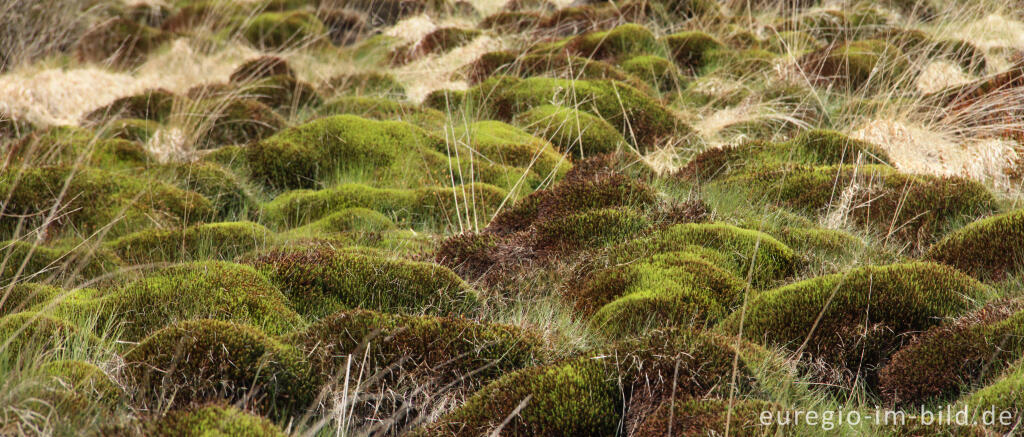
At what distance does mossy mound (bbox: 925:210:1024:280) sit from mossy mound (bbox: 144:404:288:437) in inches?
141

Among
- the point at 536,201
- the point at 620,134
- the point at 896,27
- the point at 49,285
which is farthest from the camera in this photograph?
the point at 896,27

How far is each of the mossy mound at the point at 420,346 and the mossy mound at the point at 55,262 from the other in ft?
6.61

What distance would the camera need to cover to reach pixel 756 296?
399cm

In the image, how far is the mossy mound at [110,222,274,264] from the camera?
16.3ft

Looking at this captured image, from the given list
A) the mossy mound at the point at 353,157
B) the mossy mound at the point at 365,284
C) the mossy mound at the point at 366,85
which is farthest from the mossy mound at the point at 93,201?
the mossy mound at the point at 366,85

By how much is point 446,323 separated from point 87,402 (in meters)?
1.37

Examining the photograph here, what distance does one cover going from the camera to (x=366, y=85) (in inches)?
395

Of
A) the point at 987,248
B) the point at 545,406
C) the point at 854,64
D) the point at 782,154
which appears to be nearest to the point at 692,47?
the point at 854,64

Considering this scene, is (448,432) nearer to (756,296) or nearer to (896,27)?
(756,296)

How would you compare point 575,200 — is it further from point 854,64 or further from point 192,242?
point 854,64

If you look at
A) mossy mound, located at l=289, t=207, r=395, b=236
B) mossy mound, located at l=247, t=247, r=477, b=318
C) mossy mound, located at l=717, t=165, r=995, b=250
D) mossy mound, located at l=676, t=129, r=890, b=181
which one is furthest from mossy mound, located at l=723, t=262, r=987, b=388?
mossy mound, located at l=289, t=207, r=395, b=236

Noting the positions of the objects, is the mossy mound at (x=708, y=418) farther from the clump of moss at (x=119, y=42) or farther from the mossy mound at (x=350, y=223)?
the clump of moss at (x=119, y=42)

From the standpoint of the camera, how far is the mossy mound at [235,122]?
7.90 m

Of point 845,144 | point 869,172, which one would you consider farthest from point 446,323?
point 845,144
